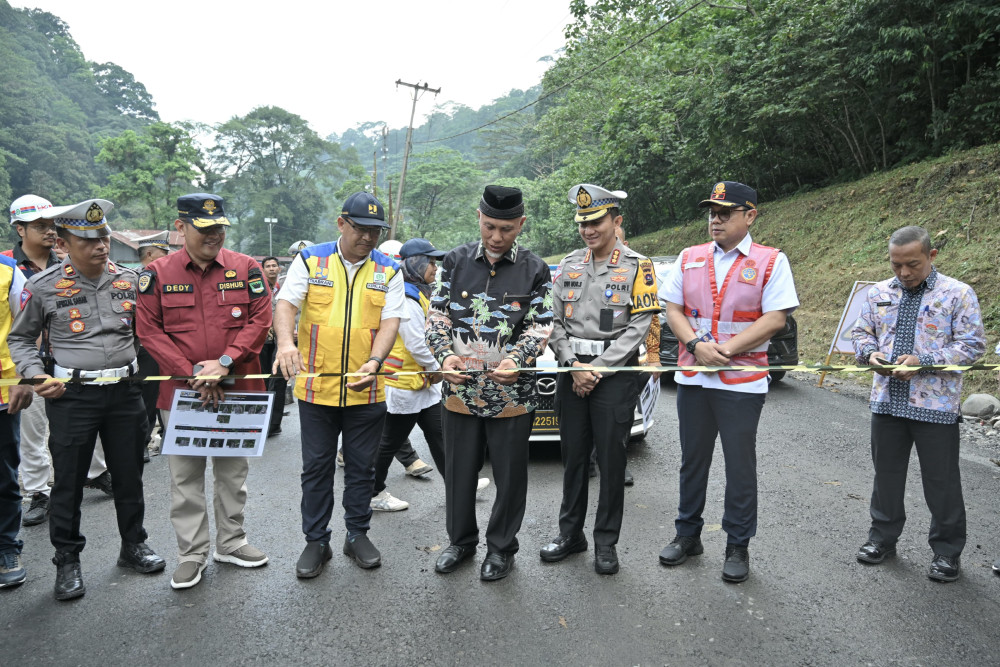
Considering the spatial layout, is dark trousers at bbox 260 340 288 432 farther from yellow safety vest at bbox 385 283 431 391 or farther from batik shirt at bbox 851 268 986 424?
batik shirt at bbox 851 268 986 424

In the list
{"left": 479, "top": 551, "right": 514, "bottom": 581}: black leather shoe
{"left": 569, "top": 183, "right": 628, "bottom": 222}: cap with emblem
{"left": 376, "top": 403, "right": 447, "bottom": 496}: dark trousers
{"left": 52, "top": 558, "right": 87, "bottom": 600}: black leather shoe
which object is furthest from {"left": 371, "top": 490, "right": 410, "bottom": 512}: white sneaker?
{"left": 569, "top": 183, "right": 628, "bottom": 222}: cap with emblem

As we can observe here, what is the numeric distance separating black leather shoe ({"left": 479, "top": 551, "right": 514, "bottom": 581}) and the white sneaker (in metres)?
1.31

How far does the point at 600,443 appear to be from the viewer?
403 cm

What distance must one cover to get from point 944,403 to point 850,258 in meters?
11.1

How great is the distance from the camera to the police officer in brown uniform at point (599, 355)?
13.0ft

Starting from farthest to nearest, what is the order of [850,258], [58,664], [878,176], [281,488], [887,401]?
1. [878,176]
2. [850,258]
3. [281,488]
4. [887,401]
5. [58,664]

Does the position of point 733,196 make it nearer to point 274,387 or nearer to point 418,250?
point 418,250

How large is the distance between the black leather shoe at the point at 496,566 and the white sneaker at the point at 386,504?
4.30ft

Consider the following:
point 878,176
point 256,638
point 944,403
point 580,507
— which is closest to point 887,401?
point 944,403

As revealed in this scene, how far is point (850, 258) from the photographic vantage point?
13820mm

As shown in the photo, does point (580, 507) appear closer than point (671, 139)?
Yes

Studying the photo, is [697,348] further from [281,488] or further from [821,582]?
[281,488]

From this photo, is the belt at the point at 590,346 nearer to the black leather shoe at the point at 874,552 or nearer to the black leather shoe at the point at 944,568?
the black leather shoe at the point at 874,552

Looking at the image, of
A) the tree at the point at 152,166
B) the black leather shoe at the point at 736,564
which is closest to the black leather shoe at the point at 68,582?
the black leather shoe at the point at 736,564
